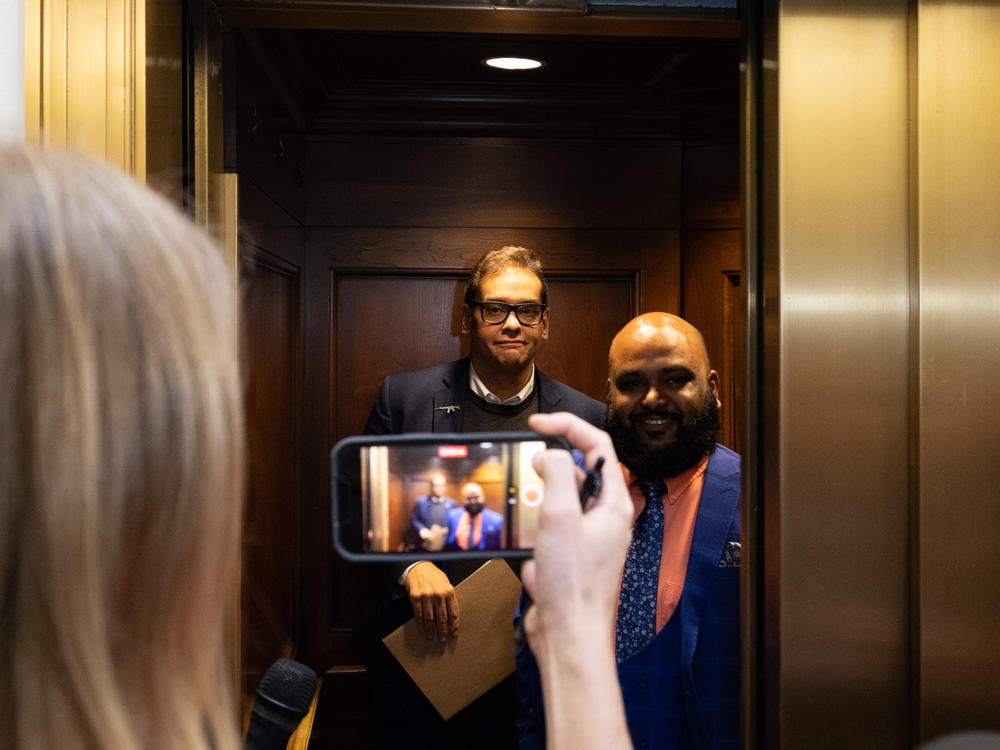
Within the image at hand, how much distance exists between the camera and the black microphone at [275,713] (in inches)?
32.0

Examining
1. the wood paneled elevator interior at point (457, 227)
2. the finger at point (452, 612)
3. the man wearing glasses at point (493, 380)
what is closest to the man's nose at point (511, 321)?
the man wearing glasses at point (493, 380)

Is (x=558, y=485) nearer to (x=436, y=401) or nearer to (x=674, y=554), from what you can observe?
(x=674, y=554)

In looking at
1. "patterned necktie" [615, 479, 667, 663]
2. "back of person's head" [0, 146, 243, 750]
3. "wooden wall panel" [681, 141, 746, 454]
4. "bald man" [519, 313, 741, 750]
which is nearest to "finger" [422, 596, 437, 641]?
"bald man" [519, 313, 741, 750]

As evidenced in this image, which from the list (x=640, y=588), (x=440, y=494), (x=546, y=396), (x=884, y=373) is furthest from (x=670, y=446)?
(x=440, y=494)

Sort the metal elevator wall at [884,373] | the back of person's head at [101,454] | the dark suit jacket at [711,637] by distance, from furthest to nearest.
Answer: the dark suit jacket at [711,637]
the metal elevator wall at [884,373]
the back of person's head at [101,454]

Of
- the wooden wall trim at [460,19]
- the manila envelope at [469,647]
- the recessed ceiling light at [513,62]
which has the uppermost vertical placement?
the recessed ceiling light at [513,62]

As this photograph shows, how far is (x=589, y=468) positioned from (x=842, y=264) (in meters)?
0.64

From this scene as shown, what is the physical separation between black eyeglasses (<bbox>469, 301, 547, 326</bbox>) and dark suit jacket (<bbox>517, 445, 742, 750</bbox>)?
987mm

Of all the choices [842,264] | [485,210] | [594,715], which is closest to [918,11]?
[842,264]

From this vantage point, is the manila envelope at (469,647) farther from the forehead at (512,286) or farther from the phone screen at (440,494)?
the phone screen at (440,494)

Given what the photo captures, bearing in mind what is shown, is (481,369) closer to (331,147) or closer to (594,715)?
(331,147)

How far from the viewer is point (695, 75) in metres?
2.75

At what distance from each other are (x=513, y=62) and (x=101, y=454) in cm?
238

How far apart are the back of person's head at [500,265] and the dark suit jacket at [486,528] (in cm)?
182
